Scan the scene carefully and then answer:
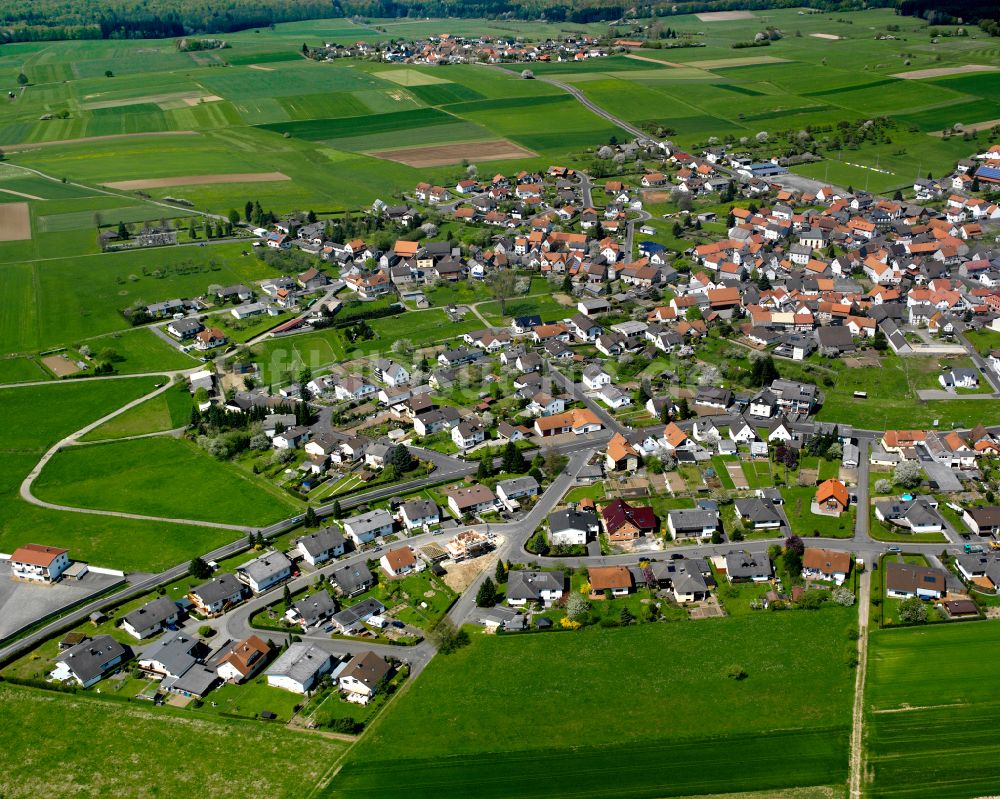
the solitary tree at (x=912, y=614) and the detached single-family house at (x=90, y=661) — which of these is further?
the solitary tree at (x=912, y=614)

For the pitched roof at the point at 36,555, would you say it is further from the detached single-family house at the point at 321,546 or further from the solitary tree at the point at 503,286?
the solitary tree at the point at 503,286

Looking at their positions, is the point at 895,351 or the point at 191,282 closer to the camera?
the point at 895,351

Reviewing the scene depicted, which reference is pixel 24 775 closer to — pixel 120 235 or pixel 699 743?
pixel 699 743

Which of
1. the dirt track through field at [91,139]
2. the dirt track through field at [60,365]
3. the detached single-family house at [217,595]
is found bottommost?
the detached single-family house at [217,595]

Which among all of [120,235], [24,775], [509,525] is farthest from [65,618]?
[120,235]

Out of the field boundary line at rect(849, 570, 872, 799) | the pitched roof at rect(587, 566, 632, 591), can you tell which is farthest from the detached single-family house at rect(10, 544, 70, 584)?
the field boundary line at rect(849, 570, 872, 799)

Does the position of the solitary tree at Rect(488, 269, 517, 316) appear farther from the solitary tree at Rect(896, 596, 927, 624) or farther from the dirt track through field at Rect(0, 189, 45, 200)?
the dirt track through field at Rect(0, 189, 45, 200)

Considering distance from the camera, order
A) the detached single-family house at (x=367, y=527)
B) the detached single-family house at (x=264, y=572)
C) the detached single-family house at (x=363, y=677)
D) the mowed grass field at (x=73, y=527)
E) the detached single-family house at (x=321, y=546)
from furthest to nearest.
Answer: the detached single-family house at (x=367, y=527)
the mowed grass field at (x=73, y=527)
the detached single-family house at (x=321, y=546)
the detached single-family house at (x=264, y=572)
the detached single-family house at (x=363, y=677)

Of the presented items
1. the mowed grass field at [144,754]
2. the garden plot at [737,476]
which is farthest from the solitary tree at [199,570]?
the garden plot at [737,476]
